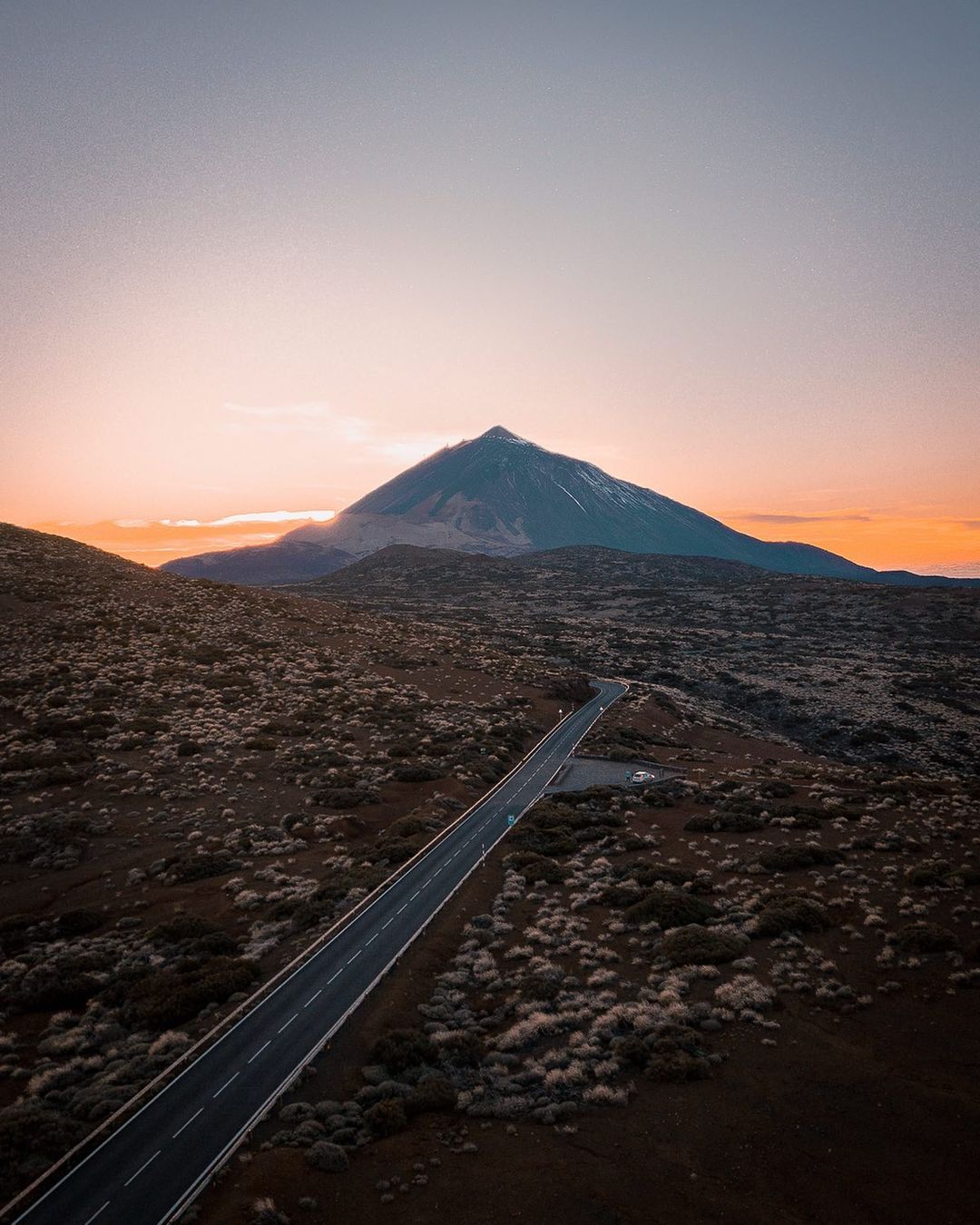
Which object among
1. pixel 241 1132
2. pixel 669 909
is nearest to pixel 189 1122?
pixel 241 1132

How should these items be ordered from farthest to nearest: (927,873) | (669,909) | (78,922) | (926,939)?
(78,922) < (927,873) < (669,909) < (926,939)

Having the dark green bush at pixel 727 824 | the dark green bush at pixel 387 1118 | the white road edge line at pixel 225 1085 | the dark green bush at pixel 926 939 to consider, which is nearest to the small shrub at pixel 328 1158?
the dark green bush at pixel 387 1118

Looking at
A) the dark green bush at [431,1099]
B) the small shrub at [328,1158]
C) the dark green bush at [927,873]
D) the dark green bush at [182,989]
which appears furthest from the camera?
the dark green bush at [927,873]

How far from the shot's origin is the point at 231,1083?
18625mm

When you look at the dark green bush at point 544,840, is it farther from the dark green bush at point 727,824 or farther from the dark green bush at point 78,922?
the dark green bush at point 78,922

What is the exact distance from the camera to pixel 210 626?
78938 mm

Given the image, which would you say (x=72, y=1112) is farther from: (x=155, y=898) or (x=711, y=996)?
(x=711, y=996)

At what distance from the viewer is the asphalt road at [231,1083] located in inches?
589

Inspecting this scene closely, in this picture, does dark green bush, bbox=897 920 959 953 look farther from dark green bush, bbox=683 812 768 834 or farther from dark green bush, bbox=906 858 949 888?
dark green bush, bbox=683 812 768 834

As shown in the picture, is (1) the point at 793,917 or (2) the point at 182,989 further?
(1) the point at 793,917

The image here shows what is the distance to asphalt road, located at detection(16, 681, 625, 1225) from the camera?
49.1 feet

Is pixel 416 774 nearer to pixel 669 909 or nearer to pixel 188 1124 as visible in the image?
pixel 669 909

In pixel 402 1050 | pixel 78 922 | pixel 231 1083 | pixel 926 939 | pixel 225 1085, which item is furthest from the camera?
pixel 78 922

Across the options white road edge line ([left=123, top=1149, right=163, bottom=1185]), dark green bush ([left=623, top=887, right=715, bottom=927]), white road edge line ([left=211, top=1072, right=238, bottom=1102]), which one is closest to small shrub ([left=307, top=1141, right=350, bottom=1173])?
white road edge line ([left=123, top=1149, right=163, bottom=1185])
